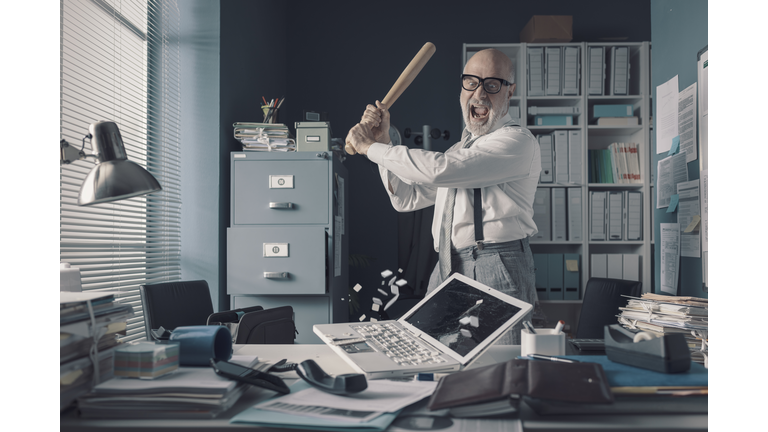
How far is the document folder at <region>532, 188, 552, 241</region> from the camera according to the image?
3.47 meters

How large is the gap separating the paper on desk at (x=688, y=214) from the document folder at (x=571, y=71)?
192cm

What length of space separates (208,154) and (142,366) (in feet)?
6.35

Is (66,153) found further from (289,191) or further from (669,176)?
(669,176)

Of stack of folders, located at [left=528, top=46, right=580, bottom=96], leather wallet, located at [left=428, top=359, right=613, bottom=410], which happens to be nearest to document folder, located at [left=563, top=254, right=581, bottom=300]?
stack of folders, located at [left=528, top=46, right=580, bottom=96]

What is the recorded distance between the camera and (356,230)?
3906mm

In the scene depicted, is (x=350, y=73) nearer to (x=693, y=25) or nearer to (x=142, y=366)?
(x=693, y=25)

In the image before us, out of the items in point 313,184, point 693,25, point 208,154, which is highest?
point 693,25

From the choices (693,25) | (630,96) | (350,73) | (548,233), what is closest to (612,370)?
(693,25)

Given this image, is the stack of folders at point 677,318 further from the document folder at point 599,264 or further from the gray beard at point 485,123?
the document folder at point 599,264

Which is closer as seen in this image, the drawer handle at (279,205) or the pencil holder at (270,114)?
the drawer handle at (279,205)

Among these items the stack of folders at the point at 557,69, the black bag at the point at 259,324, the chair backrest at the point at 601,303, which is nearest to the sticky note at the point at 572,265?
the chair backrest at the point at 601,303

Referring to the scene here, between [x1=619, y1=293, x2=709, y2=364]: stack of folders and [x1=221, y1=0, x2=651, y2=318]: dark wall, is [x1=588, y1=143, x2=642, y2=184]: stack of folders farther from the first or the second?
[x1=619, y1=293, x2=709, y2=364]: stack of folders

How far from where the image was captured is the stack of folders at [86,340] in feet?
2.50

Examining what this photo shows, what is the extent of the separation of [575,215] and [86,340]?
324 centimetres
